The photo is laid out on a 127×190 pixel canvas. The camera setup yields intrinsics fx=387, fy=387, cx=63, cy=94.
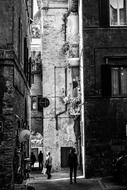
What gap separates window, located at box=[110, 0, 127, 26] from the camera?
20.9 meters

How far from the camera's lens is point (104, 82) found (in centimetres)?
2022

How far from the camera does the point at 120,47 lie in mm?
20688

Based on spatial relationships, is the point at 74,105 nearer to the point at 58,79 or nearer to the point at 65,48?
the point at 58,79

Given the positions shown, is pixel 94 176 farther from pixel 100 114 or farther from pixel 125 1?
pixel 125 1

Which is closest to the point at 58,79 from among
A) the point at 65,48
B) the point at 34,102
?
the point at 65,48

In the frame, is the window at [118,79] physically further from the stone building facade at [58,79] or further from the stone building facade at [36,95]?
the stone building facade at [36,95]

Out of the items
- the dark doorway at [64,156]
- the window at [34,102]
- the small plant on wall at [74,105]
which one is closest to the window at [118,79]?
the small plant on wall at [74,105]

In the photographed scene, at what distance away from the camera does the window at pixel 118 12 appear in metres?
20.9

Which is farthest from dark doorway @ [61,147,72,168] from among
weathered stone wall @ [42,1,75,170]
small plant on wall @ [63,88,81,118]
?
small plant on wall @ [63,88,81,118]

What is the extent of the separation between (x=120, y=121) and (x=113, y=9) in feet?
19.9

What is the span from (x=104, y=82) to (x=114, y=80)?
575 millimetres

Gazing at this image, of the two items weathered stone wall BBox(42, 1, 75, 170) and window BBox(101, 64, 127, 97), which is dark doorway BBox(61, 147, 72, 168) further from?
window BBox(101, 64, 127, 97)

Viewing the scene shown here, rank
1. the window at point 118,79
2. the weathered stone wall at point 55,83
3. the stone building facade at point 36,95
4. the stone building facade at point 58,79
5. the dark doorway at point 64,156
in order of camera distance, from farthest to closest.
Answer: the stone building facade at point 36,95 → the weathered stone wall at point 55,83 → the dark doorway at point 64,156 → the stone building facade at point 58,79 → the window at point 118,79

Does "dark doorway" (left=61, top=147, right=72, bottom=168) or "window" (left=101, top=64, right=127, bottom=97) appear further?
"dark doorway" (left=61, top=147, right=72, bottom=168)
